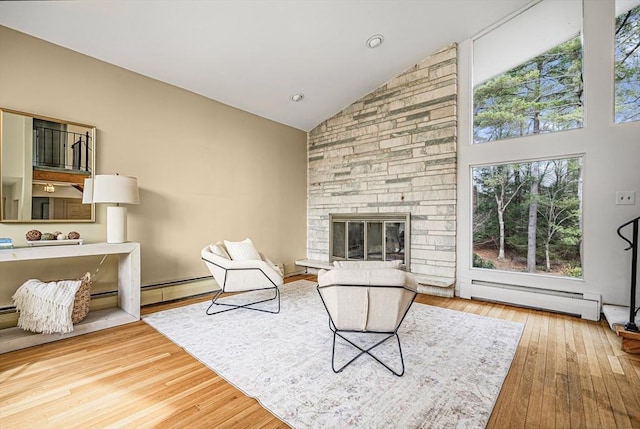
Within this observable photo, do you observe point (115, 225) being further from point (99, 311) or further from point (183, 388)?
point (183, 388)

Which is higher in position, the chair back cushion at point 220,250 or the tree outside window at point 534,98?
the tree outside window at point 534,98

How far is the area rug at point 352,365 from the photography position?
→ 5.22 feet

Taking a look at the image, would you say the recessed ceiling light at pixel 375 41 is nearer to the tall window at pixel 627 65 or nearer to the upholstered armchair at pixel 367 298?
the tall window at pixel 627 65

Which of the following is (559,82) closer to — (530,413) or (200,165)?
(530,413)

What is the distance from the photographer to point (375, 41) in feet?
12.0

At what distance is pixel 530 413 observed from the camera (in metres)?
1.60

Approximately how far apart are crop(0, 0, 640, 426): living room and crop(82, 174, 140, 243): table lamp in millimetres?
304

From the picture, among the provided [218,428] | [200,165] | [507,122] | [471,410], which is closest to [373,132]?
[507,122]

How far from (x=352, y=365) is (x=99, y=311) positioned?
9.12 ft

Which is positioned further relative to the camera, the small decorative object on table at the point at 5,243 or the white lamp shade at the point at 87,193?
the white lamp shade at the point at 87,193

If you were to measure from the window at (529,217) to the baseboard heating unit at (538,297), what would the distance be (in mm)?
235

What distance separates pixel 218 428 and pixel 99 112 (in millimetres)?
3383

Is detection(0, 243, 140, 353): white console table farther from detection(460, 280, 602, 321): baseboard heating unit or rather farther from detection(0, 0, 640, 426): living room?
detection(460, 280, 602, 321): baseboard heating unit

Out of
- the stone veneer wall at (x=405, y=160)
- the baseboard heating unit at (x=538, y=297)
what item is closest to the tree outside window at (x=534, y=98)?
the stone veneer wall at (x=405, y=160)
